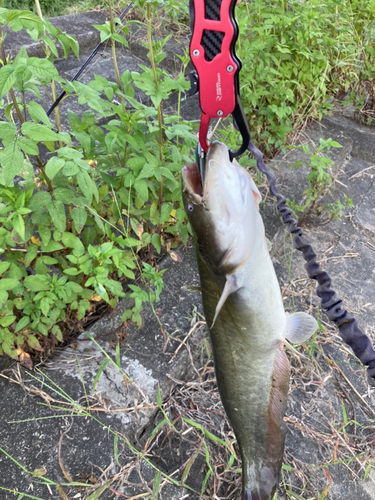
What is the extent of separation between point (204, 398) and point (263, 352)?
26.6 inches

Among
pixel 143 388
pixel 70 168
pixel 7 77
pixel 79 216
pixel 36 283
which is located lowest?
pixel 143 388

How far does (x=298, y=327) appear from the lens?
1.52 metres

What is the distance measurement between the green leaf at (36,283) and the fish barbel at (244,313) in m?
0.72

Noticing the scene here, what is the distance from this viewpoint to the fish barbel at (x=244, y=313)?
1.24 meters

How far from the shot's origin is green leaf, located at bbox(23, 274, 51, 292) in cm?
167

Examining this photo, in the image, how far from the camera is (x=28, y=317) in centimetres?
175

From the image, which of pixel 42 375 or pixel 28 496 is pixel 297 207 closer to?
pixel 42 375

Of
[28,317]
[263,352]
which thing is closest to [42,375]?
[28,317]

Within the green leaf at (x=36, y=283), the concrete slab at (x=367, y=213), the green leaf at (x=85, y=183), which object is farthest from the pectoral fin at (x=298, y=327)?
the concrete slab at (x=367, y=213)

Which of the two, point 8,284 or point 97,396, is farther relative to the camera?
point 97,396

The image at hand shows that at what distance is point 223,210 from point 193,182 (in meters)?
0.13

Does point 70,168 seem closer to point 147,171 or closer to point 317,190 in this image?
point 147,171

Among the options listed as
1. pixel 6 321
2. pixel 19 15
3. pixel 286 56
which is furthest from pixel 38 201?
pixel 286 56

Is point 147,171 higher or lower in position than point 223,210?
lower
